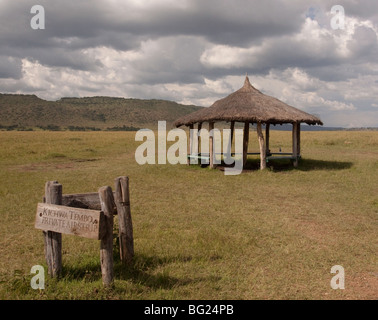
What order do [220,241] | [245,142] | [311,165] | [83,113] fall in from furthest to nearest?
[83,113] < [245,142] < [311,165] < [220,241]

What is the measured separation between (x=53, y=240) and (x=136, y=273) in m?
1.19

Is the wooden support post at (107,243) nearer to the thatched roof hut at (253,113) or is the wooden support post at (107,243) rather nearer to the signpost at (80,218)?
the signpost at (80,218)

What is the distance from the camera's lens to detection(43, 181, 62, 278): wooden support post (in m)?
4.21

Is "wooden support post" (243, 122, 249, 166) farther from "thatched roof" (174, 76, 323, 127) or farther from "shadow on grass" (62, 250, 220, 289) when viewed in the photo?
"shadow on grass" (62, 250, 220, 289)

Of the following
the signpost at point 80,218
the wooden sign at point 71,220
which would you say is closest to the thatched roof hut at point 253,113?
the signpost at point 80,218

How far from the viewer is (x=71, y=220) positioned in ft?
13.2

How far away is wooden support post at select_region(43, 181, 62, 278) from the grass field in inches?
5.8

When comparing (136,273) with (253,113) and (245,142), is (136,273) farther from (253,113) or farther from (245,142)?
(245,142)

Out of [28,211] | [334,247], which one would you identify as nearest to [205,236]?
[334,247]

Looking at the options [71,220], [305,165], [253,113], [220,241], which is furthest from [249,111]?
[71,220]

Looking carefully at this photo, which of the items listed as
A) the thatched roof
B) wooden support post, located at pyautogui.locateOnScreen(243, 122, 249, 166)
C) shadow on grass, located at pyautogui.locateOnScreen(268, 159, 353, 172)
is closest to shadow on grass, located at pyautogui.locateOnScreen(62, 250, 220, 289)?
the thatched roof
